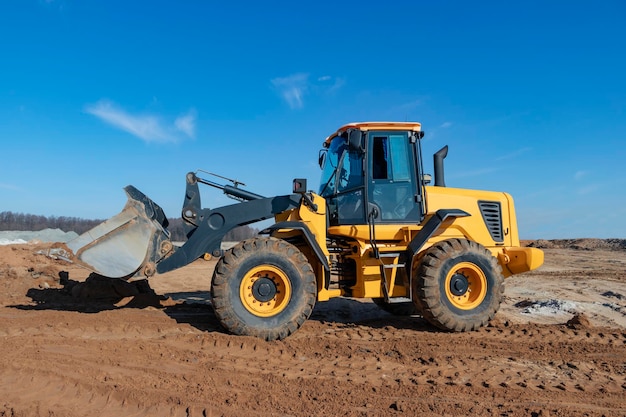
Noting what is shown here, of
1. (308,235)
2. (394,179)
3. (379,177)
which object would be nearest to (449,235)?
(394,179)

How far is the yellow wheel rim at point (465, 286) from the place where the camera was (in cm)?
669

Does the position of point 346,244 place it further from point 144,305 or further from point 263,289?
point 144,305

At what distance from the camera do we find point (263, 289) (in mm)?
6211

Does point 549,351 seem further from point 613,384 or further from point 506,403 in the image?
point 506,403

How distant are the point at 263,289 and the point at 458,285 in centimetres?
285

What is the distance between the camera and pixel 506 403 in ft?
12.7

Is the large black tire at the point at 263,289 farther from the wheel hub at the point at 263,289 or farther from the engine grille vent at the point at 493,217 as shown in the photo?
the engine grille vent at the point at 493,217

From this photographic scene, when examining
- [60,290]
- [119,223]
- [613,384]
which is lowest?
[613,384]

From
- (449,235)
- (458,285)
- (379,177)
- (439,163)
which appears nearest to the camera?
(458,285)

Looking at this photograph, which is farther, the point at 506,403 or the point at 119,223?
the point at 119,223

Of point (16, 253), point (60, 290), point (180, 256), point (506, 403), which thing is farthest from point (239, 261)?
point (16, 253)

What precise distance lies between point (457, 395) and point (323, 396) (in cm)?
120

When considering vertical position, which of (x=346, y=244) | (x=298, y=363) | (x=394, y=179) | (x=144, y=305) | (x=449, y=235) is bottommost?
(x=298, y=363)

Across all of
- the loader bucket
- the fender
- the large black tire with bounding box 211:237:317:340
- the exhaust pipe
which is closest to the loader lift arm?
the loader bucket
